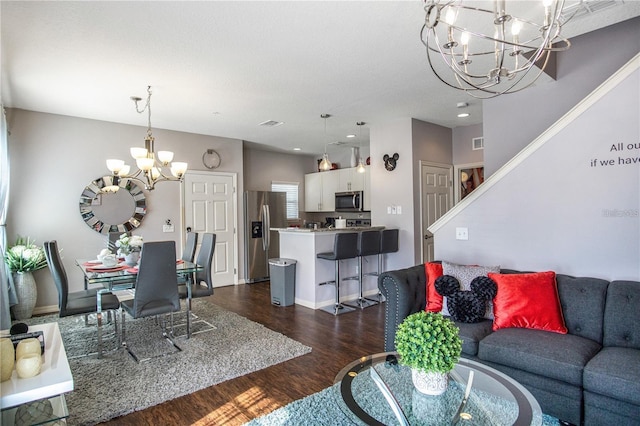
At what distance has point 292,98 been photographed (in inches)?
170

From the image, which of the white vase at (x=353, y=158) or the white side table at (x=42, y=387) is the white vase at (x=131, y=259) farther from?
the white vase at (x=353, y=158)

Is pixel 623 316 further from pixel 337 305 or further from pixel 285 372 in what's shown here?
pixel 337 305

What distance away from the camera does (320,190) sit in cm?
804

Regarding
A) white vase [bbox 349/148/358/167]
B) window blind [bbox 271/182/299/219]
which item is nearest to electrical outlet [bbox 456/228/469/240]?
white vase [bbox 349/148/358/167]

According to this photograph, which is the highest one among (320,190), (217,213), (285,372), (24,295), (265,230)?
(320,190)

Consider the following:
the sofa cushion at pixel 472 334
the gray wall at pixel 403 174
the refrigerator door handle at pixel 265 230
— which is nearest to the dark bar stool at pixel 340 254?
the gray wall at pixel 403 174

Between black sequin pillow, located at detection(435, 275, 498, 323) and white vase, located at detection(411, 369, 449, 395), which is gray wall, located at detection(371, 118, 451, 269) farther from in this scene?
white vase, located at detection(411, 369, 449, 395)

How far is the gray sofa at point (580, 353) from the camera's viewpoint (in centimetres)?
191

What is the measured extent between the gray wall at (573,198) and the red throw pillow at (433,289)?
55cm

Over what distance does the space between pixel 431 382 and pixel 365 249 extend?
3198 mm

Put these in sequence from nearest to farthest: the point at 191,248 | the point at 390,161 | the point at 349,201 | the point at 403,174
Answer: the point at 191,248
the point at 403,174
the point at 390,161
the point at 349,201

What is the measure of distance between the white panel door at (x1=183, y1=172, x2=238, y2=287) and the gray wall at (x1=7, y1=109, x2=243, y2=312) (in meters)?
0.60

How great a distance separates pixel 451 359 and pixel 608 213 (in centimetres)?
201

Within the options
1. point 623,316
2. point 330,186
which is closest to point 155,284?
point 623,316
